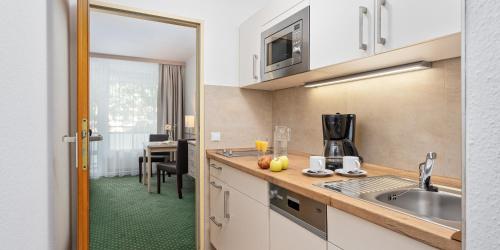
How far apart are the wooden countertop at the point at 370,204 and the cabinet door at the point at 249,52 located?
80 cm

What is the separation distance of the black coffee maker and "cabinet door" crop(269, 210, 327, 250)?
49 cm

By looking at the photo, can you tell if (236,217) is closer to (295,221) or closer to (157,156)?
(295,221)

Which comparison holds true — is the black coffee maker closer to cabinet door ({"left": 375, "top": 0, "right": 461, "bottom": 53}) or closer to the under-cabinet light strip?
the under-cabinet light strip

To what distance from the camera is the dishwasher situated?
3.67 feet

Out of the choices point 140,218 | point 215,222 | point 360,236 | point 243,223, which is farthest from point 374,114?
point 140,218

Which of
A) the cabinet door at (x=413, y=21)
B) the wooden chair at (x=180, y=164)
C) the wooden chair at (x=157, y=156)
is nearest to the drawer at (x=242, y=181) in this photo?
the cabinet door at (x=413, y=21)

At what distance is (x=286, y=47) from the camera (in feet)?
6.13

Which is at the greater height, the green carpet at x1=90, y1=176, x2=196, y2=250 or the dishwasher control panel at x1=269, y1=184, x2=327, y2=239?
the dishwasher control panel at x1=269, y1=184, x2=327, y2=239

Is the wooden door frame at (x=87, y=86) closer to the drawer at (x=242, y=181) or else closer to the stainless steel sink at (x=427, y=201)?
the drawer at (x=242, y=181)

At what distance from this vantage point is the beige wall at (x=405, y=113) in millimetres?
1319

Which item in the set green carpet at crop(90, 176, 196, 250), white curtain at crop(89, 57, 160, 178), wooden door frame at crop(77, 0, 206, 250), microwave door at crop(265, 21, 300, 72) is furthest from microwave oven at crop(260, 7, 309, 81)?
white curtain at crop(89, 57, 160, 178)
